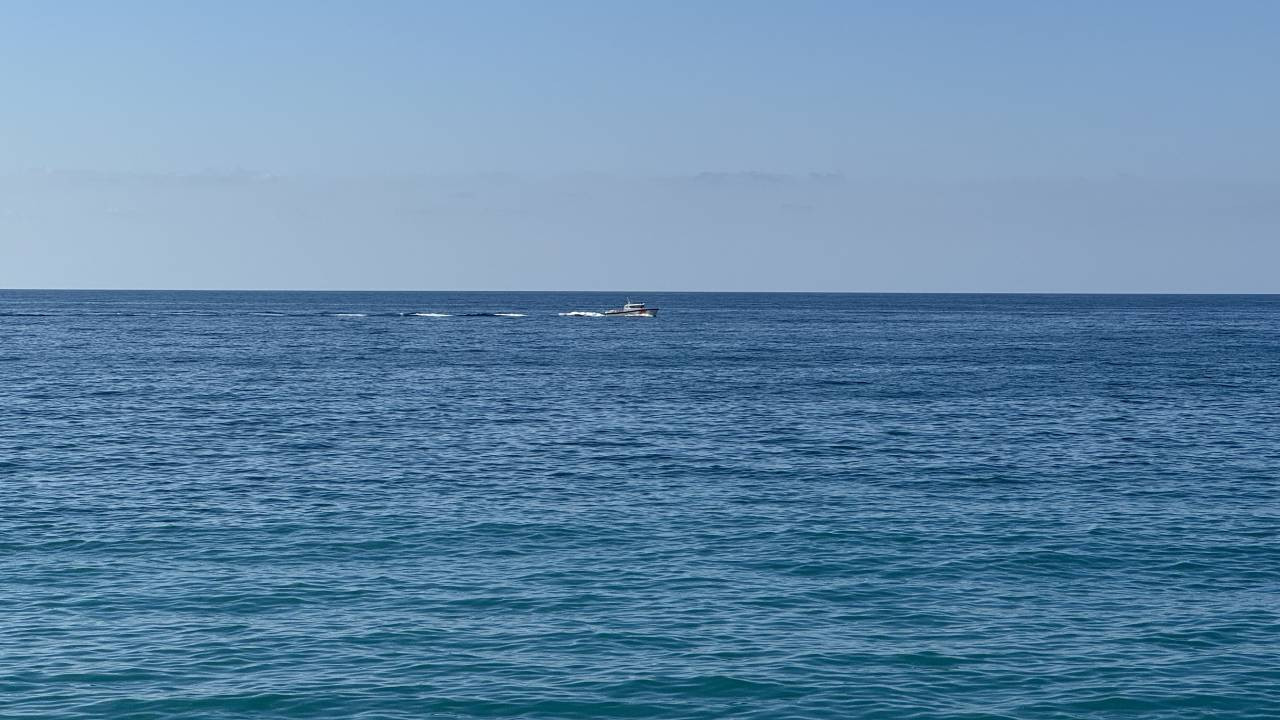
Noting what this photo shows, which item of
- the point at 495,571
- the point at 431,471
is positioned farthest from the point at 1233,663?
the point at 431,471

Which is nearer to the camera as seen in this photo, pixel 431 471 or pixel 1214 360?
pixel 431 471

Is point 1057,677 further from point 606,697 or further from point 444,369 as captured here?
point 444,369

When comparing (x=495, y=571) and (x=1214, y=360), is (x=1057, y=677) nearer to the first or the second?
(x=495, y=571)

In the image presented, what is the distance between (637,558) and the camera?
3875cm

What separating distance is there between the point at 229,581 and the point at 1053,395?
6756cm

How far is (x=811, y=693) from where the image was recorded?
27.3m

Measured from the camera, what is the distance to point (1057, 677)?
28281 mm

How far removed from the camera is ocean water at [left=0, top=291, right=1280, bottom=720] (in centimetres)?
2772

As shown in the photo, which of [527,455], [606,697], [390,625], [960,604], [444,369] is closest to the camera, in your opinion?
[606,697]

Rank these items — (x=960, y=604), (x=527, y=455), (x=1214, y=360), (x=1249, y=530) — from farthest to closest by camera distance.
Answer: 1. (x=1214, y=360)
2. (x=527, y=455)
3. (x=1249, y=530)
4. (x=960, y=604)

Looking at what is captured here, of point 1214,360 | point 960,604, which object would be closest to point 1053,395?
point 1214,360

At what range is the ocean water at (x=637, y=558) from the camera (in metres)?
27.7

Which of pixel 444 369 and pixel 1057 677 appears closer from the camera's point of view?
pixel 1057 677

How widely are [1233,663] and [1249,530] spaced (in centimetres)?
1558
